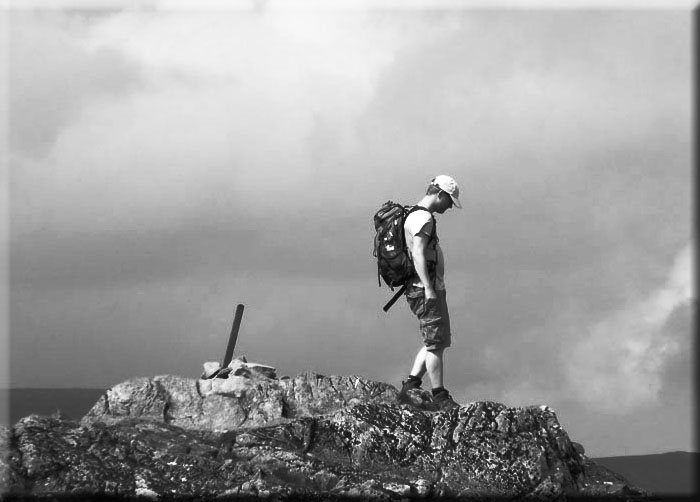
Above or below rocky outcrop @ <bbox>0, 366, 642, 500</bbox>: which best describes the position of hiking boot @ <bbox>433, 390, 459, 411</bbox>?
above

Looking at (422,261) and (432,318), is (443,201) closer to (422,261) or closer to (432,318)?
(422,261)

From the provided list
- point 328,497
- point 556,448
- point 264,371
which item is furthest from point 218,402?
point 556,448

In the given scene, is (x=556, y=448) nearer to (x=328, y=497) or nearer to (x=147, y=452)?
(x=328, y=497)

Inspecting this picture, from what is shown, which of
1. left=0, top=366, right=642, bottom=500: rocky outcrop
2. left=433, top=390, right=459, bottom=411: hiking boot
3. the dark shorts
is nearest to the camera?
left=0, top=366, right=642, bottom=500: rocky outcrop

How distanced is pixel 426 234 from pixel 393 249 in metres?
0.58

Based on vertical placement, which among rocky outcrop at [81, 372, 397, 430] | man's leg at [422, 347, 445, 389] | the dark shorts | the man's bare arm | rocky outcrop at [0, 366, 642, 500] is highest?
the man's bare arm

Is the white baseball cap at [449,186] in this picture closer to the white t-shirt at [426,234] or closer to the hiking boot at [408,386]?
the white t-shirt at [426,234]

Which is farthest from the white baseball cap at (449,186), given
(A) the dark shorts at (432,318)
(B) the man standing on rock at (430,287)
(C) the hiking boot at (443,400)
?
(C) the hiking boot at (443,400)

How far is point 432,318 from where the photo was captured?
15523 mm

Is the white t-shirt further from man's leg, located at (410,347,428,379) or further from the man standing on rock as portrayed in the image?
man's leg, located at (410,347,428,379)

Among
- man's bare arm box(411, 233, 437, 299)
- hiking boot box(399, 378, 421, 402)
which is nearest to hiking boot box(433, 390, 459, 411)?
hiking boot box(399, 378, 421, 402)

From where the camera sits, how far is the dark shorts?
15508 mm

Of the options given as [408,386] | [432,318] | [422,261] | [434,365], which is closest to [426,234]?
[422,261]

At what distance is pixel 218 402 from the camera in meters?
15.3
